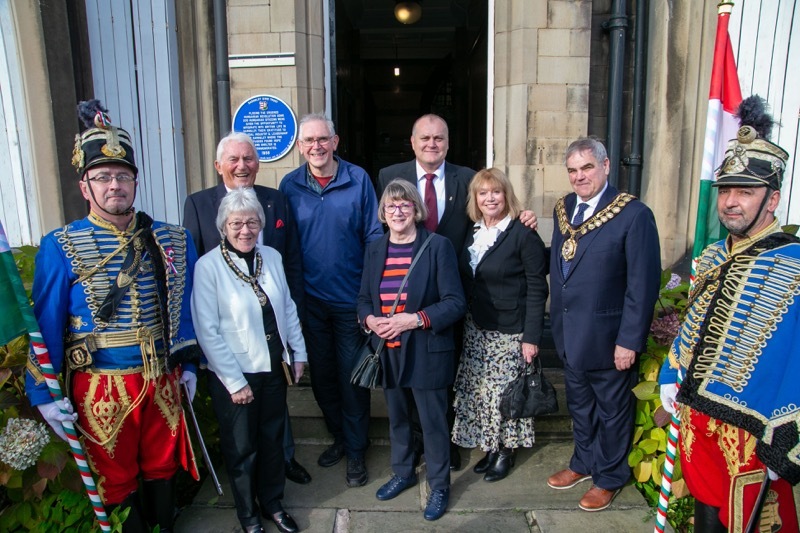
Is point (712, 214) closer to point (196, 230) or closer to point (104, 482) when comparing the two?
point (196, 230)

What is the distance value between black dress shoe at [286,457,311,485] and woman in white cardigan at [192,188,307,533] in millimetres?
456

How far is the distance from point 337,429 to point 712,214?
257cm

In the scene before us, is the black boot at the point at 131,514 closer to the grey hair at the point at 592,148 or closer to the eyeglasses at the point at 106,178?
the eyeglasses at the point at 106,178

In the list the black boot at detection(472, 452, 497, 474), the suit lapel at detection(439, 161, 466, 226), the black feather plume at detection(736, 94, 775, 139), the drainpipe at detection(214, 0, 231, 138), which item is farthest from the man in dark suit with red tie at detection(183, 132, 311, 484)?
the black feather plume at detection(736, 94, 775, 139)

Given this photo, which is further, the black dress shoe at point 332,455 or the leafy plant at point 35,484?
the black dress shoe at point 332,455

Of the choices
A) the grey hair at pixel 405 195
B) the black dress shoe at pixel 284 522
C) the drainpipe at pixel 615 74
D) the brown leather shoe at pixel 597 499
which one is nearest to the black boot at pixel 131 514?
the black dress shoe at pixel 284 522

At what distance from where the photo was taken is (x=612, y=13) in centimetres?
511

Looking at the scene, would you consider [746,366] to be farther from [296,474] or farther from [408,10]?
[408,10]

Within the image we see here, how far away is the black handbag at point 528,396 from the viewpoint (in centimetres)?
320

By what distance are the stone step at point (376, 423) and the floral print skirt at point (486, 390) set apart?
0.58m

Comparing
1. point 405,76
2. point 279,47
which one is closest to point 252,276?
point 279,47

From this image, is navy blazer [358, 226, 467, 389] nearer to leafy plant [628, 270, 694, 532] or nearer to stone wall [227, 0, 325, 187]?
leafy plant [628, 270, 694, 532]

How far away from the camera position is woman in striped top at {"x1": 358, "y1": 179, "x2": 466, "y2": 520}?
117 inches

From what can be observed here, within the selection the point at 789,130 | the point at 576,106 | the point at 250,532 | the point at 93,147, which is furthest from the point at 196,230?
the point at 789,130
